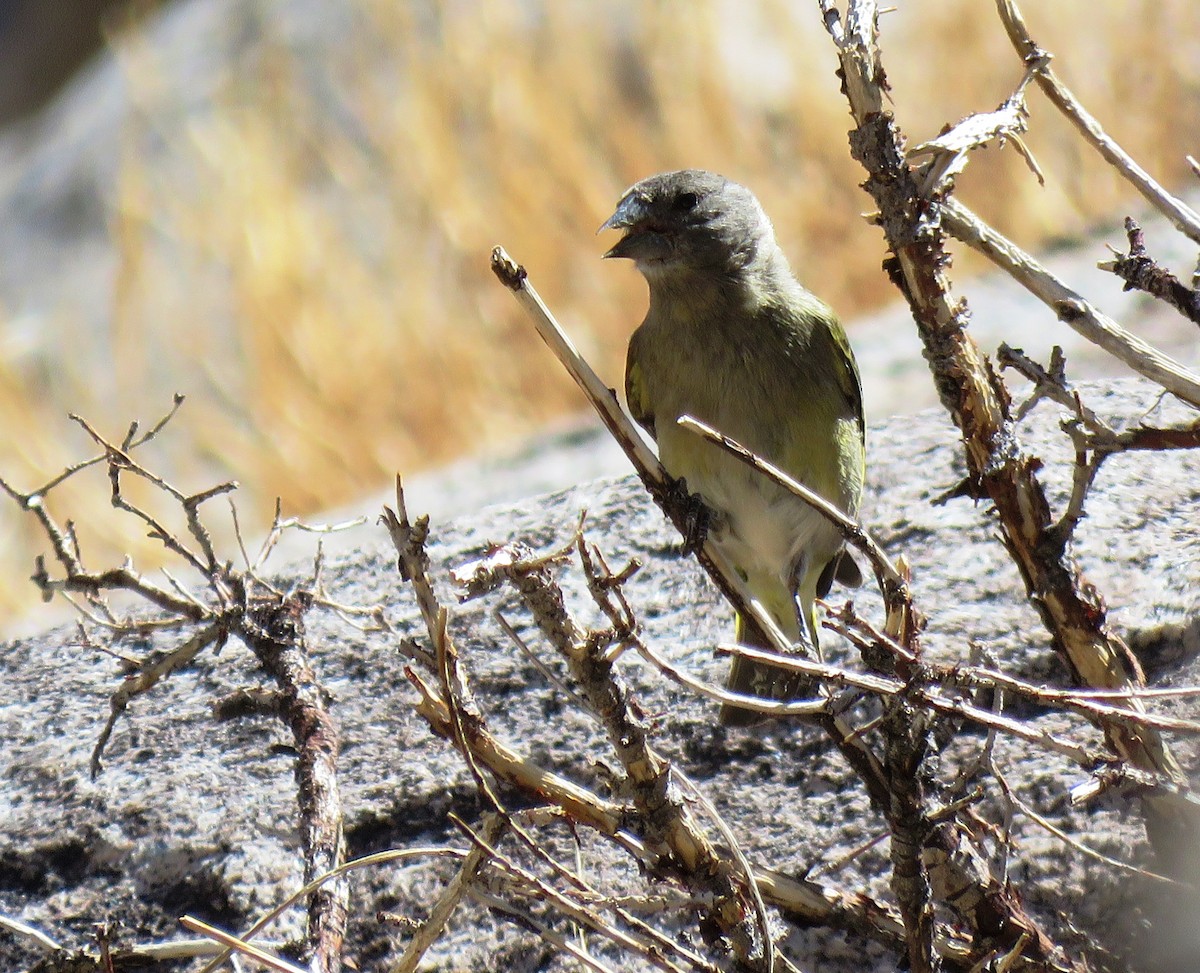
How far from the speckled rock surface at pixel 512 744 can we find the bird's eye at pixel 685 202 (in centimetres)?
77

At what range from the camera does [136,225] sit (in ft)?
27.8

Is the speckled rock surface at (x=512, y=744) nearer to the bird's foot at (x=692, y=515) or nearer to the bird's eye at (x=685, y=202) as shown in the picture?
the bird's foot at (x=692, y=515)

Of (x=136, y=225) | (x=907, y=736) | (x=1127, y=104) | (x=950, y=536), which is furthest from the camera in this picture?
(x=136, y=225)

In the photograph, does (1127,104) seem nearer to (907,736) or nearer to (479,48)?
(479,48)

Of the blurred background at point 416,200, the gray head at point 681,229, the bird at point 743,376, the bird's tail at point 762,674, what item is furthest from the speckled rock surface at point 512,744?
the blurred background at point 416,200

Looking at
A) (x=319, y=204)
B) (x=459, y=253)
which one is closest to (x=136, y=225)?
(x=319, y=204)

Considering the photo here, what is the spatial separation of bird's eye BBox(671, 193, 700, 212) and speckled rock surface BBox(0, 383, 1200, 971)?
772mm

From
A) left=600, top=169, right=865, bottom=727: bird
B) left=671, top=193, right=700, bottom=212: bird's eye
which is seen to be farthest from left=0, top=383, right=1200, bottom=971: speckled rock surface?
left=671, top=193, right=700, bottom=212: bird's eye

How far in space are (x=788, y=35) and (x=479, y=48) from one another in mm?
1806

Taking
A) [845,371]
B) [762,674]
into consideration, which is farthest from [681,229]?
[762,674]

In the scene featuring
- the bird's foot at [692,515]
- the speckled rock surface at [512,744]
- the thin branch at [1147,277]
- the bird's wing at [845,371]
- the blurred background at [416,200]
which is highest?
the blurred background at [416,200]

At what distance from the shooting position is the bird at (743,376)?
131 inches

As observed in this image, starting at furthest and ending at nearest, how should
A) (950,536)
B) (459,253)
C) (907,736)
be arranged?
(459,253)
(950,536)
(907,736)

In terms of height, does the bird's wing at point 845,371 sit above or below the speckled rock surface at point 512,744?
above
